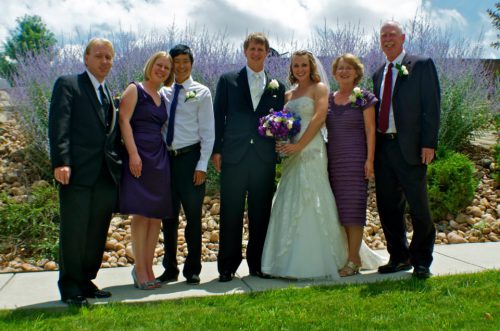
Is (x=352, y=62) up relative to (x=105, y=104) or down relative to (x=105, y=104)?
up

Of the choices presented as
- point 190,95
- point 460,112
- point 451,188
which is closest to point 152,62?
point 190,95

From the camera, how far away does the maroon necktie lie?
16.1ft

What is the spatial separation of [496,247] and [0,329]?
4965 millimetres

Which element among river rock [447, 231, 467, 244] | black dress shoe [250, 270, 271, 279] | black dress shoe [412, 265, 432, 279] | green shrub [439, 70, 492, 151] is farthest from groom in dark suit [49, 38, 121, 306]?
green shrub [439, 70, 492, 151]

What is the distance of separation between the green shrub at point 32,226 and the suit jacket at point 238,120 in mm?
2304

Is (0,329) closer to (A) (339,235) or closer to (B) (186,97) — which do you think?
(B) (186,97)

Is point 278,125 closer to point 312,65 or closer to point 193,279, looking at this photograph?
point 312,65

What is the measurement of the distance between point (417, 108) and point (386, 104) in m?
0.29

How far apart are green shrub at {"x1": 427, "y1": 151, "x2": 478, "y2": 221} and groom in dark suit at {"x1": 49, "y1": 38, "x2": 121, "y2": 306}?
4.51 metres

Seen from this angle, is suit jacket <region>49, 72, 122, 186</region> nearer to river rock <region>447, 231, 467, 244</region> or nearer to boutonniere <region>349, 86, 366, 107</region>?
boutonniere <region>349, 86, 366, 107</region>

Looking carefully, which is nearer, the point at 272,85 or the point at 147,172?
the point at 147,172

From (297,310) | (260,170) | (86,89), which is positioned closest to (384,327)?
Result: (297,310)

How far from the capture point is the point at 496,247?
6094 millimetres

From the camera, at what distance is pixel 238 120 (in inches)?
193
